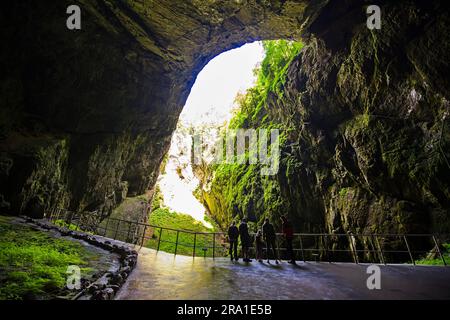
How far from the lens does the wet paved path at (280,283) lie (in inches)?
162

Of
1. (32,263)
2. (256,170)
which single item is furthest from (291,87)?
(32,263)

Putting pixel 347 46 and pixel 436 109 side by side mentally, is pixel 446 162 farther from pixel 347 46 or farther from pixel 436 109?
pixel 347 46

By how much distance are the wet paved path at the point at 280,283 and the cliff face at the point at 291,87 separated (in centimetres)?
612

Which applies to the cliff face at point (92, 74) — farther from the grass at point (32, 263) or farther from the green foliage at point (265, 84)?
the green foliage at point (265, 84)

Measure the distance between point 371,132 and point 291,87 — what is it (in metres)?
7.31

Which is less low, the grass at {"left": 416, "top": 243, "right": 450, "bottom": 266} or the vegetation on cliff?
the vegetation on cliff

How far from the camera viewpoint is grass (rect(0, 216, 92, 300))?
3.80 m

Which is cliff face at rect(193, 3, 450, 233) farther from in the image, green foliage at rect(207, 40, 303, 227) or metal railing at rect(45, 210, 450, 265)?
metal railing at rect(45, 210, 450, 265)

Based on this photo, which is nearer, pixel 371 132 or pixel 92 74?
pixel 371 132

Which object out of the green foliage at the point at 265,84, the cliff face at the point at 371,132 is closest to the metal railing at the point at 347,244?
the cliff face at the point at 371,132

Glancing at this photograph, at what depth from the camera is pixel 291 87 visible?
17766 mm

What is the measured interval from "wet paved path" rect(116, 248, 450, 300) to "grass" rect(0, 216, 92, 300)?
1228 millimetres

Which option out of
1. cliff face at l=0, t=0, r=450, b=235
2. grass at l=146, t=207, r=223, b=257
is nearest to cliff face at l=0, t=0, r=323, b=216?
cliff face at l=0, t=0, r=450, b=235

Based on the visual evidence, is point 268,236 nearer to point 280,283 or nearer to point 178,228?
point 280,283
